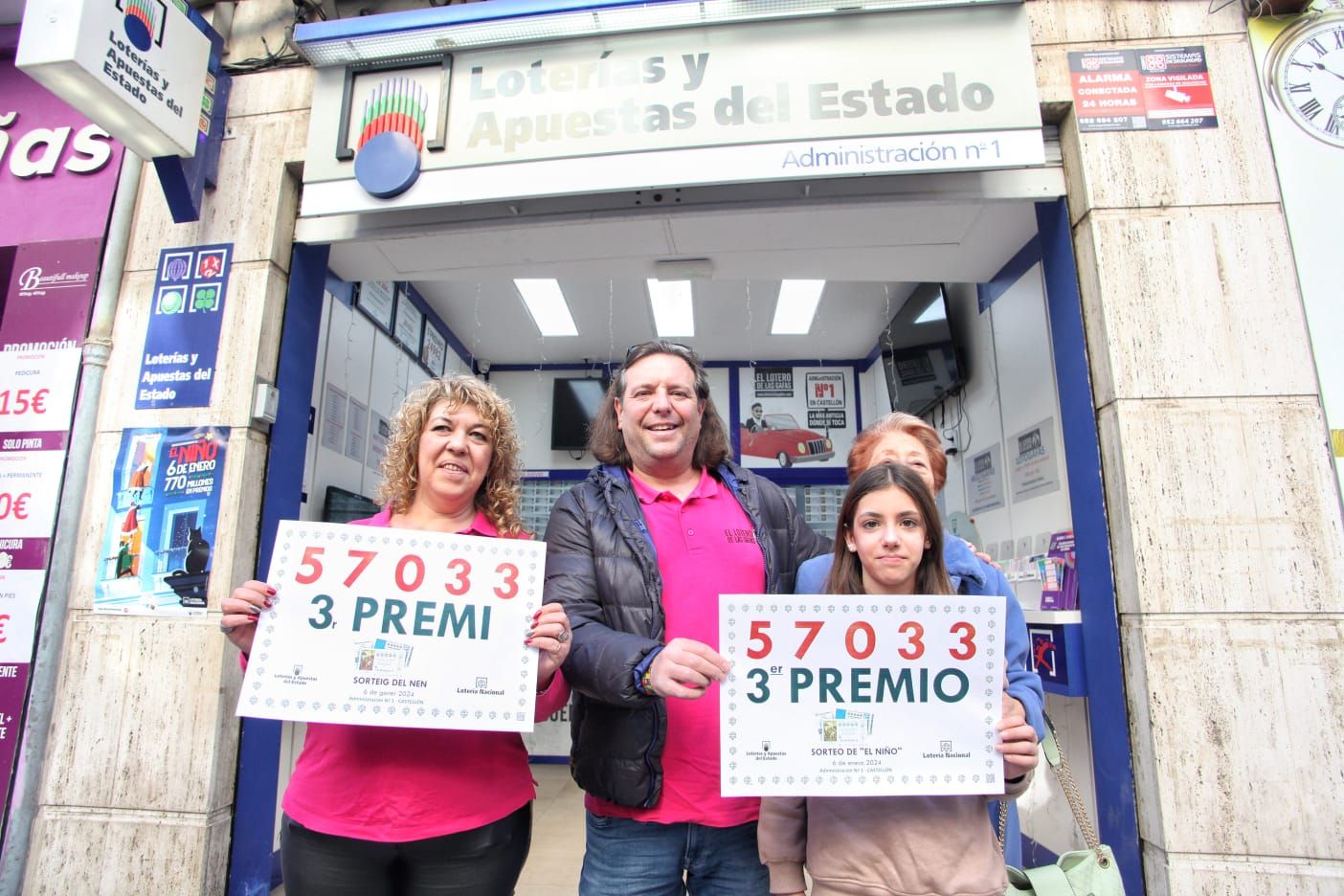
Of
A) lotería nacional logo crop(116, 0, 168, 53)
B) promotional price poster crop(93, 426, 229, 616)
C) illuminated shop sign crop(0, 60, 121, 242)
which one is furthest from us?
illuminated shop sign crop(0, 60, 121, 242)

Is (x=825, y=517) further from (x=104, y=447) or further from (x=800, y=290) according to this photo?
(x=104, y=447)

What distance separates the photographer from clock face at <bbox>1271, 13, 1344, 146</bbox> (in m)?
2.33

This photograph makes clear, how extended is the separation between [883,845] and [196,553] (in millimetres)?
2462

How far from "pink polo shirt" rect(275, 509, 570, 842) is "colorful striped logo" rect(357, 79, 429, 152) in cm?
220

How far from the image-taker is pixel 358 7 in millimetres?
3117

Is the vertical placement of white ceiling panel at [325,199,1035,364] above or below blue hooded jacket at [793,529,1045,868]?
above

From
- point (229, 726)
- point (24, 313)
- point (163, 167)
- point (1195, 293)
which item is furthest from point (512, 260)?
point (1195, 293)

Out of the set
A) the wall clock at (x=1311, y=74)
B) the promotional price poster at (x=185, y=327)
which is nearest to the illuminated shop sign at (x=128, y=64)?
the promotional price poster at (x=185, y=327)

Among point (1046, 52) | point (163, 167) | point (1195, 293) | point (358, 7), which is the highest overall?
point (358, 7)

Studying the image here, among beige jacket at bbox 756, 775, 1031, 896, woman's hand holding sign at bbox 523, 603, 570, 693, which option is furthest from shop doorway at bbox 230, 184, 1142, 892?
woman's hand holding sign at bbox 523, 603, 570, 693

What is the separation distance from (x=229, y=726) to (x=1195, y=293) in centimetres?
364

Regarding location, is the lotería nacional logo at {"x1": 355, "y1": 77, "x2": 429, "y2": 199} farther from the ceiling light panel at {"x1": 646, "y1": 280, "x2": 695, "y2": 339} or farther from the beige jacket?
the beige jacket

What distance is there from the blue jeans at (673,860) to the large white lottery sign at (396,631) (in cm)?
30

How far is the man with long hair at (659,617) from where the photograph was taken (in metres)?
1.25
